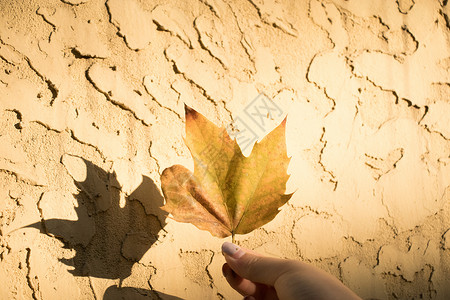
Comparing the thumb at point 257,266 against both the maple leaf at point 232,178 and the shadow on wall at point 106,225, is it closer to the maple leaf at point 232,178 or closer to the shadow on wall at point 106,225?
the maple leaf at point 232,178

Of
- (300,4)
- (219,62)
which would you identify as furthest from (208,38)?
(300,4)

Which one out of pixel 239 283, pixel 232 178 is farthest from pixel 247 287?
pixel 232 178

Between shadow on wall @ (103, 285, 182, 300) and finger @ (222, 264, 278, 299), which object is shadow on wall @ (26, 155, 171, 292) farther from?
finger @ (222, 264, 278, 299)

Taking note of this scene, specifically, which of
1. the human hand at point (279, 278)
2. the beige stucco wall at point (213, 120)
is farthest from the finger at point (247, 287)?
the beige stucco wall at point (213, 120)

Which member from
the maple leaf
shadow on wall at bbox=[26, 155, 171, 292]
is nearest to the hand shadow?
shadow on wall at bbox=[26, 155, 171, 292]

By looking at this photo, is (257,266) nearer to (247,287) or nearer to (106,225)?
(247,287)

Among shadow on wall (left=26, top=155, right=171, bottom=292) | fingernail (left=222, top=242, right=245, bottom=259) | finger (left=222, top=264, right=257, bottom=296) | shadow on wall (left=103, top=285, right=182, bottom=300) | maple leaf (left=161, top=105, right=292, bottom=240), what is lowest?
shadow on wall (left=103, top=285, right=182, bottom=300)
